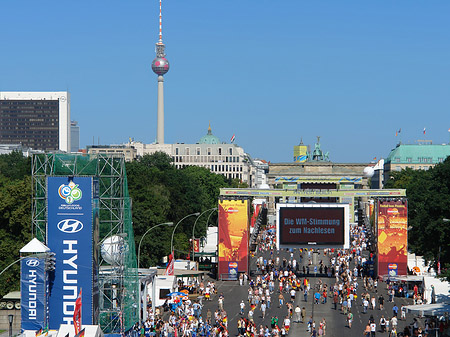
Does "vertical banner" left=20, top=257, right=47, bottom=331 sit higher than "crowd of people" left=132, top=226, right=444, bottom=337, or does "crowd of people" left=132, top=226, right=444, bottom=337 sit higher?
"vertical banner" left=20, top=257, right=47, bottom=331

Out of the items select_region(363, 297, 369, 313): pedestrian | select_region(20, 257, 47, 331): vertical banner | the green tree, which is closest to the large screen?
the green tree

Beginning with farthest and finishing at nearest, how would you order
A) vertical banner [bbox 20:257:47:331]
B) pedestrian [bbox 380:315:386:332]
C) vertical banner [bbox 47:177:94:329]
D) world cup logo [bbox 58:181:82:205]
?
pedestrian [bbox 380:315:386:332], world cup logo [bbox 58:181:82:205], vertical banner [bbox 47:177:94:329], vertical banner [bbox 20:257:47:331]

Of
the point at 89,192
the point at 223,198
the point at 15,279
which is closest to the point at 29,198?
the point at 15,279

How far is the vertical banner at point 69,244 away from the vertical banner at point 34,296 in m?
0.72

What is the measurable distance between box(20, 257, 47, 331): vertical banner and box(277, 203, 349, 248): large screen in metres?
43.3

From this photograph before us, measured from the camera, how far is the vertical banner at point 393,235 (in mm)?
87500

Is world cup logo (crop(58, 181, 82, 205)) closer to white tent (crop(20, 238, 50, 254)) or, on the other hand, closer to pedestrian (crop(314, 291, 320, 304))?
white tent (crop(20, 238, 50, 254))

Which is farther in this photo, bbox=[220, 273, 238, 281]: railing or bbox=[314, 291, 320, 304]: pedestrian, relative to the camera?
bbox=[220, 273, 238, 281]: railing

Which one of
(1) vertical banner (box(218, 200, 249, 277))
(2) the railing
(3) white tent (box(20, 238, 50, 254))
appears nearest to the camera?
Result: (3) white tent (box(20, 238, 50, 254))

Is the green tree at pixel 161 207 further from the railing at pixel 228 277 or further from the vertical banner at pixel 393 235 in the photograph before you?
the vertical banner at pixel 393 235

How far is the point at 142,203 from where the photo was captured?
9594 centimetres

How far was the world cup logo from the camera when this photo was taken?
46.9 m

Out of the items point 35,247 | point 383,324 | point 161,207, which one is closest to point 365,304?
point 383,324

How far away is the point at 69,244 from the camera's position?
46531 mm
